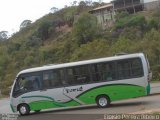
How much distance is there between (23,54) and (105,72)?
6600 centimetres

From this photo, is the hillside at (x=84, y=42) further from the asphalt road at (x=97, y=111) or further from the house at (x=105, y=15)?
the asphalt road at (x=97, y=111)

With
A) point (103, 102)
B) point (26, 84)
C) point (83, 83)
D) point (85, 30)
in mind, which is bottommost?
point (103, 102)

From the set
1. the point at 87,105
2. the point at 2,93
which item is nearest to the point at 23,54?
the point at 2,93

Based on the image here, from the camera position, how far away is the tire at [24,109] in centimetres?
2248

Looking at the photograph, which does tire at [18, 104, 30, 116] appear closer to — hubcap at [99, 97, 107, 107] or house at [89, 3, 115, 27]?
hubcap at [99, 97, 107, 107]

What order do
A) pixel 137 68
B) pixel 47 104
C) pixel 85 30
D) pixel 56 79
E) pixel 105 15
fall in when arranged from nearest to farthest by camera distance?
pixel 137 68 < pixel 56 79 < pixel 47 104 < pixel 85 30 < pixel 105 15

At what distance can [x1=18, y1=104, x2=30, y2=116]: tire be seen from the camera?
22478mm

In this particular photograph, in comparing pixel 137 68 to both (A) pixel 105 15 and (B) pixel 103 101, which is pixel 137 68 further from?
(A) pixel 105 15

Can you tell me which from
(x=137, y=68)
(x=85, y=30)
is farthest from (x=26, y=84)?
(x=85, y=30)

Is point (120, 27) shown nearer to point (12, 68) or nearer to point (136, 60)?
point (12, 68)

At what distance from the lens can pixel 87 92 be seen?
70.1 feet

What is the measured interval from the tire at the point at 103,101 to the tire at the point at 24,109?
3.74 metres

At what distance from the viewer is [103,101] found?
21156mm

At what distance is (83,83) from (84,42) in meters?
63.3
